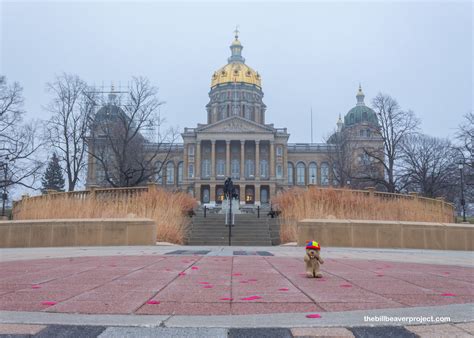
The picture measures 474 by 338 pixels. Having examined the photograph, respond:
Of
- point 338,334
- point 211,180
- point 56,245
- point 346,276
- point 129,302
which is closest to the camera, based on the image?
point 338,334

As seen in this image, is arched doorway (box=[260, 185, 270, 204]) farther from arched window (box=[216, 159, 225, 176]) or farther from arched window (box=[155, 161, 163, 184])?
arched window (box=[155, 161, 163, 184])

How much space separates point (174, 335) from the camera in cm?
290

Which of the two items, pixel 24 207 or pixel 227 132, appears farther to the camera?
pixel 227 132

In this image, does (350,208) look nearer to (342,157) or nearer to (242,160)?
(342,157)

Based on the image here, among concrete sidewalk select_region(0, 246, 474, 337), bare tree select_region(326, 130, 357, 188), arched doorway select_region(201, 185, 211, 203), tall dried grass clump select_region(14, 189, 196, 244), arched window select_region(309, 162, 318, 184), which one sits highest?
arched window select_region(309, 162, 318, 184)

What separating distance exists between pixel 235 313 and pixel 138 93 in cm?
3237

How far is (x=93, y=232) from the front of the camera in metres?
14.7

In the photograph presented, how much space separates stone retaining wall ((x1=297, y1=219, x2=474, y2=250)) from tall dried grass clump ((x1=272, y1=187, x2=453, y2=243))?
182 centimetres

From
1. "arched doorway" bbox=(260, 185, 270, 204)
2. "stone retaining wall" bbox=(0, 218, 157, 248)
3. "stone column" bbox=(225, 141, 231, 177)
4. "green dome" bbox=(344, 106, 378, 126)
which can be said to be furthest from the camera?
"green dome" bbox=(344, 106, 378, 126)

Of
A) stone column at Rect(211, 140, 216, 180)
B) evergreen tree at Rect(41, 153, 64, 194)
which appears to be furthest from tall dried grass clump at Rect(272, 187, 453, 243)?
stone column at Rect(211, 140, 216, 180)

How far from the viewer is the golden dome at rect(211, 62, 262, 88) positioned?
95.6 meters

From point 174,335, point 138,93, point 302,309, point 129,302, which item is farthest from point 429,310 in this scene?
point 138,93

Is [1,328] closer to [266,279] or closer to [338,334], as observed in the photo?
[338,334]

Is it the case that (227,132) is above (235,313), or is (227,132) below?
above
